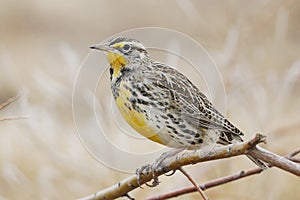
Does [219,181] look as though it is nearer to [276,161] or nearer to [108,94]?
[276,161]

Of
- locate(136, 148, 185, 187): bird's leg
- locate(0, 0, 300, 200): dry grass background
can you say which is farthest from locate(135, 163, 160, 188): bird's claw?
locate(0, 0, 300, 200): dry grass background

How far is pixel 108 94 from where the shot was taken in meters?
3.07

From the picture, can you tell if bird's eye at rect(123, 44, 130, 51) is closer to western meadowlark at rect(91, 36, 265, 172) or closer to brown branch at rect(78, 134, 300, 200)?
western meadowlark at rect(91, 36, 265, 172)

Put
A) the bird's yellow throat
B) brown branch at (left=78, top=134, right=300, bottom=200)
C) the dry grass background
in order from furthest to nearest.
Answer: the dry grass background, the bird's yellow throat, brown branch at (left=78, top=134, right=300, bottom=200)

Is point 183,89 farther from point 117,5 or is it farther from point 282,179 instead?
point 117,5

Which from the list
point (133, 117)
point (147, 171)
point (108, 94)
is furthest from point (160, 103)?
point (108, 94)

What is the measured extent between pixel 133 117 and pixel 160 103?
8 centimetres

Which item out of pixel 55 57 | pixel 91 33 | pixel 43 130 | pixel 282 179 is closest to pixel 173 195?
pixel 43 130

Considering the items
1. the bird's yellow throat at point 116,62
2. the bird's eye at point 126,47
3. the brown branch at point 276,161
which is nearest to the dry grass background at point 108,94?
the bird's yellow throat at point 116,62

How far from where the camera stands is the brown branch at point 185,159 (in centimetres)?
122

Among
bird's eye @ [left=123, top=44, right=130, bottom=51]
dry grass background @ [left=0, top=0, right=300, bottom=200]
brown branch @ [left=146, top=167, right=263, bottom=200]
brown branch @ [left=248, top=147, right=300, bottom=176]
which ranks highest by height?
dry grass background @ [left=0, top=0, right=300, bottom=200]

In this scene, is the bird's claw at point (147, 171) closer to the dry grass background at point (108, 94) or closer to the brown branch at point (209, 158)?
the brown branch at point (209, 158)

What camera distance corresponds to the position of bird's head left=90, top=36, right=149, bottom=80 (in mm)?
1505

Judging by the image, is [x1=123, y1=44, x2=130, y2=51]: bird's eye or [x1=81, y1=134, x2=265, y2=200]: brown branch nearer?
[x1=81, y1=134, x2=265, y2=200]: brown branch
